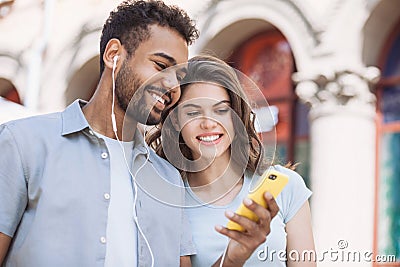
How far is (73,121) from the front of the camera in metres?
2.34

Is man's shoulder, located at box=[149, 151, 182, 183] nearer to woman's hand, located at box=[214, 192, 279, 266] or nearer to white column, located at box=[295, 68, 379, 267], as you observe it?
woman's hand, located at box=[214, 192, 279, 266]

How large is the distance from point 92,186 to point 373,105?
436 cm

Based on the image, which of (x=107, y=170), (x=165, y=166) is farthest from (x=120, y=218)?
(x=165, y=166)

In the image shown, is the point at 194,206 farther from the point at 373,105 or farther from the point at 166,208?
the point at 373,105

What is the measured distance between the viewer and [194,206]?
2.54 m

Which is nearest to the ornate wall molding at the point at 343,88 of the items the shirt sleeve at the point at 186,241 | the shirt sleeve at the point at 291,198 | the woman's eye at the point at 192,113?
the shirt sleeve at the point at 291,198

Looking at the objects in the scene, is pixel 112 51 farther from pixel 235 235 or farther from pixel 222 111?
pixel 235 235

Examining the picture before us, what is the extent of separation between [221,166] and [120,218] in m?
0.40

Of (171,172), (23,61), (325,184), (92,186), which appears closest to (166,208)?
(171,172)

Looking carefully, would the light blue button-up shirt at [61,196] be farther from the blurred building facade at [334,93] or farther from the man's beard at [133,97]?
the blurred building facade at [334,93]

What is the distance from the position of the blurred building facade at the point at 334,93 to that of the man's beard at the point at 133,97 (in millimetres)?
3802

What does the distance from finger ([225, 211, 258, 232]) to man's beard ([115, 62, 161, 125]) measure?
0.39 m

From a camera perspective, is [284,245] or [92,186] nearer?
[92,186]

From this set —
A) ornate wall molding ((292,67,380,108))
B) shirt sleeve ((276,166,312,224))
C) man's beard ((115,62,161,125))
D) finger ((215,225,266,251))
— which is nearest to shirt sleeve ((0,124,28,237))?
man's beard ((115,62,161,125))
